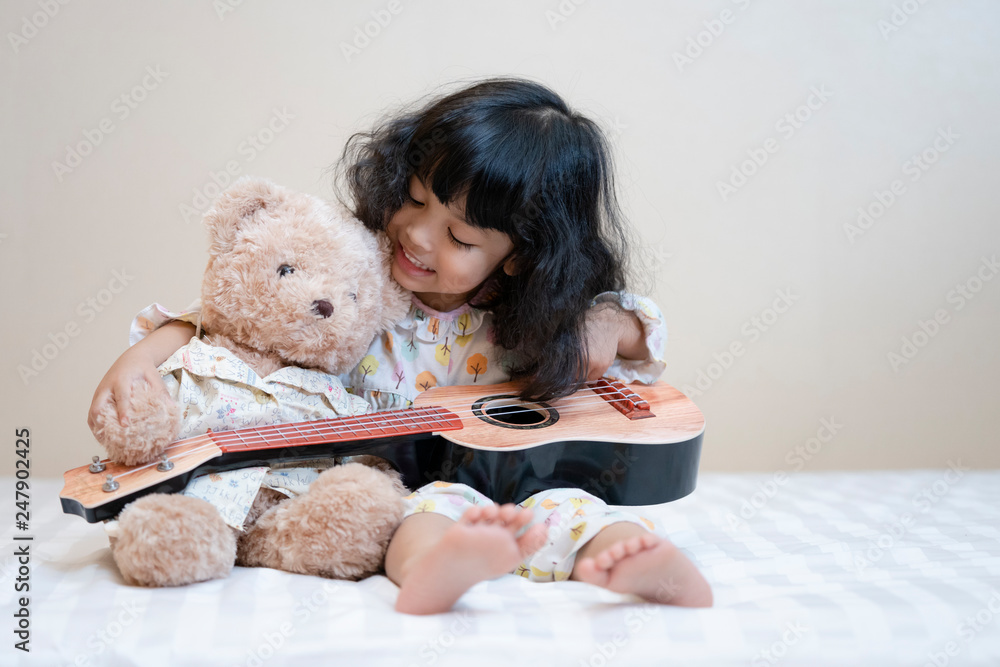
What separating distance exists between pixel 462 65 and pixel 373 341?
2.41 feet

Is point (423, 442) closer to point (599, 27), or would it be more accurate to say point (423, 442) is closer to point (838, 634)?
point (838, 634)

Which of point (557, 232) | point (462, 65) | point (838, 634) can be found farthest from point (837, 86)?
point (838, 634)

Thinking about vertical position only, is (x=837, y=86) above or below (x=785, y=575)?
above

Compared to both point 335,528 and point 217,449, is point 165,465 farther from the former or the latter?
point 335,528

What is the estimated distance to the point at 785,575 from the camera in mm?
981

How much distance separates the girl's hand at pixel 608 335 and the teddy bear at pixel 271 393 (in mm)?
304
